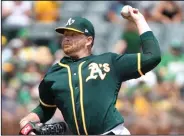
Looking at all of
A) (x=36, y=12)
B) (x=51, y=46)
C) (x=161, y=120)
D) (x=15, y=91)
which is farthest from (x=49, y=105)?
(x=36, y=12)

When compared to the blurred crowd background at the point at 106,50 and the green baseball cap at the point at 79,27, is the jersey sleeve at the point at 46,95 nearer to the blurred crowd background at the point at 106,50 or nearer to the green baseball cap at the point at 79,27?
the green baseball cap at the point at 79,27

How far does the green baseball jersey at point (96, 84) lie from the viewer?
5.38 m

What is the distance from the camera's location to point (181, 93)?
10930 mm

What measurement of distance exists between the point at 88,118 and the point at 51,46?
25.5ft

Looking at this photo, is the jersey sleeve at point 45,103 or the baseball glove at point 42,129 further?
the jersey sleeve at point 45,103

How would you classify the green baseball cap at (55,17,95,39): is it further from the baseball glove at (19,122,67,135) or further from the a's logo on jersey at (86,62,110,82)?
the baseball glove at (19,122,67,135)

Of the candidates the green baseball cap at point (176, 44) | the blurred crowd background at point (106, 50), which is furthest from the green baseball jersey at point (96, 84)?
the green baseball cap at point (176, 44)

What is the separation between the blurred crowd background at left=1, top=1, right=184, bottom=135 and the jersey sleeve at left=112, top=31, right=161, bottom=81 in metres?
3.97

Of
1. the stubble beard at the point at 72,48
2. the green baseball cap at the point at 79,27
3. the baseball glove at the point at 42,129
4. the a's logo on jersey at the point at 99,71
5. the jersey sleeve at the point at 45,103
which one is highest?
the green baseball cap at the point at 79,27

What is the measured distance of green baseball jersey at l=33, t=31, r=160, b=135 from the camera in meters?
5.38

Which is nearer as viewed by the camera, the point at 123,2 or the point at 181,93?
the point at 181,93

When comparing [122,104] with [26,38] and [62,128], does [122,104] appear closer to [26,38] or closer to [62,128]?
[26,38]

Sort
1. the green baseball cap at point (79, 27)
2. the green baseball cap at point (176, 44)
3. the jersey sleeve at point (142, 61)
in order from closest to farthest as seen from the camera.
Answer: the jersey sleeve at point (142, 61) → the green baseball cap at point (79, 27) → the green baseball cap at point (176, 44)

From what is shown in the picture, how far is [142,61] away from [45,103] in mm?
879
